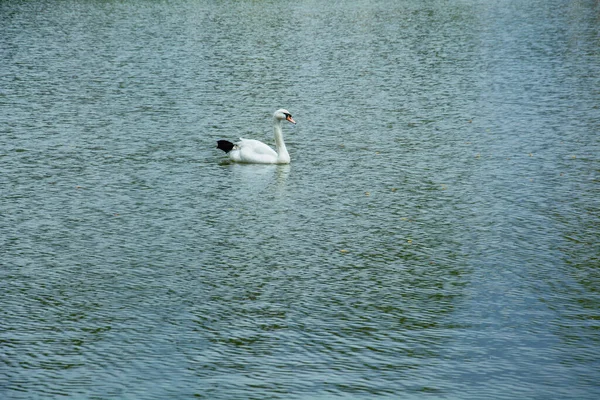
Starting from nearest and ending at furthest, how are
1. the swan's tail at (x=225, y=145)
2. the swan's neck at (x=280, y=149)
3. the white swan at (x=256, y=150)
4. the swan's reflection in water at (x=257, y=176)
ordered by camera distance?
the swan's reflection in water at (x=257, y=176)
the swan's neck at (x=280, y=149)
the white swan at (x=256, y=150)
the swan's tail at (x=225, y=145)

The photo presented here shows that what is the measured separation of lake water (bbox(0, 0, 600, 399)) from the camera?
8148 millimetres

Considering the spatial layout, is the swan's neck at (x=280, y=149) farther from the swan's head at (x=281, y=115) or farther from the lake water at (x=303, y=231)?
the lake water at (x=303, y=231)

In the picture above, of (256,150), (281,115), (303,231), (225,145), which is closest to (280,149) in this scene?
(256,150)

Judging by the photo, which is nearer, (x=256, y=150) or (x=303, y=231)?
(x=303, y=231)

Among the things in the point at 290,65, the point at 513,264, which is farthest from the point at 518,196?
the point at 290,65

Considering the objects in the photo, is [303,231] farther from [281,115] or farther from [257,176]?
[281,115]

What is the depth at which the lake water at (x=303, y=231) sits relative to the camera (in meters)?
8.15

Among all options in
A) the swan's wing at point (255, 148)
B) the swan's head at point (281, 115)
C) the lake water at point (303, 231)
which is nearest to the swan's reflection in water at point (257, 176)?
the lake water at point (303, 231)

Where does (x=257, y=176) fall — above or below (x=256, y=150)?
below

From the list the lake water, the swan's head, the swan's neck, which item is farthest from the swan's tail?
the swan's head

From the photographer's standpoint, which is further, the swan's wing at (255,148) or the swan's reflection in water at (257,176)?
the swan's wing at (255,148)

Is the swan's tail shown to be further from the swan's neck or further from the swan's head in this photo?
the swan's head

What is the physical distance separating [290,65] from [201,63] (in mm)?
2454

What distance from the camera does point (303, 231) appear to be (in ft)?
40.3
